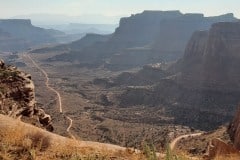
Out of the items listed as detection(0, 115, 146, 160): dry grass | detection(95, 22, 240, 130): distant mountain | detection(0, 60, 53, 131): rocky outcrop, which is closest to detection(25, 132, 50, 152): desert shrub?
detection(0, 115, 146, 160): dry grass

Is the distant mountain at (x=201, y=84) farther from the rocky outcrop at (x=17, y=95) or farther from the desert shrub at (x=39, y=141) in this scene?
the desert shrub at (x=39, y=141)

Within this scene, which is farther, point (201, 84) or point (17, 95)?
point (201, 84)

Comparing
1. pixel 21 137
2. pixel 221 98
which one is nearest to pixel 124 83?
pixel 221 98

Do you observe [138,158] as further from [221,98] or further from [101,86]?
[101,86]

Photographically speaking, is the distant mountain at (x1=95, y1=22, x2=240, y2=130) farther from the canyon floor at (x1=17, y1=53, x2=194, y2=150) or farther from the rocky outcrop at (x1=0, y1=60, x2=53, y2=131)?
the rocky outcrop at (x1=0, y1=60, x2=53, y2=131)

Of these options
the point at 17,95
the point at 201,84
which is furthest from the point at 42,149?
the point at 201,84

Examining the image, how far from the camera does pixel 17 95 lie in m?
25.3

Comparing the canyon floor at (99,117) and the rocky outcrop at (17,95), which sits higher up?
the rocky outcrop at (17,95)

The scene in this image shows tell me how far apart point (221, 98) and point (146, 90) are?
18705mm

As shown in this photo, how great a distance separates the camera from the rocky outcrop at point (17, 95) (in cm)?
2345

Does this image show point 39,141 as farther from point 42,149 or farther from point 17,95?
point 17,95

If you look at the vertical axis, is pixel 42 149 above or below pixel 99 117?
above

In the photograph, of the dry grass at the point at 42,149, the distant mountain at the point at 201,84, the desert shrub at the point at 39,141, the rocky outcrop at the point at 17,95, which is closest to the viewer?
the dry grass at the point at 42,149

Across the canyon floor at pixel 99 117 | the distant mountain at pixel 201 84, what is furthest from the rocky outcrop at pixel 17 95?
the distant mountain at pixel 201 84
